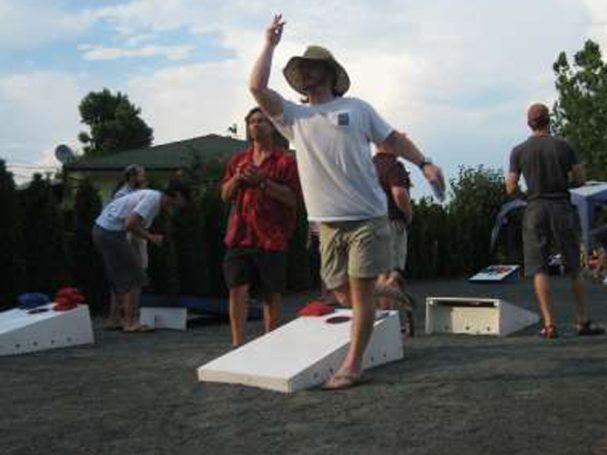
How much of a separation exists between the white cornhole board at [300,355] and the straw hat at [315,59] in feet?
4.93

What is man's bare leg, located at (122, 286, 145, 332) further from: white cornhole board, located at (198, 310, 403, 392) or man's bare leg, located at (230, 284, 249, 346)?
white cornhole board, located at (198, 310, 403, 392)


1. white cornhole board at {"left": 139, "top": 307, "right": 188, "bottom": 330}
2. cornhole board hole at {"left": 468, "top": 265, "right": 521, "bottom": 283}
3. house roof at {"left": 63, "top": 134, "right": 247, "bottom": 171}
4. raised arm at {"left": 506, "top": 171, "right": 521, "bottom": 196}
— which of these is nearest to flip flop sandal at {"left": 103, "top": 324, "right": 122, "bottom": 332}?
white cornhole board at {"left": 139, "top": 307, "right": 188, "bottom": 330}

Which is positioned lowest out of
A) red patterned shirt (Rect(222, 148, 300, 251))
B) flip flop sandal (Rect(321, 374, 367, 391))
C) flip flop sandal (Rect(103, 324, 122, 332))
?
flip flop sandal (Rect(103, 324, 122, 332))

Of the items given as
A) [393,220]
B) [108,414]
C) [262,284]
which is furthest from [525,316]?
[108,414]

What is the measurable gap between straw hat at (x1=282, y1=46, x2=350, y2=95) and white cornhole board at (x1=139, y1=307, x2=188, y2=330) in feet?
14.9

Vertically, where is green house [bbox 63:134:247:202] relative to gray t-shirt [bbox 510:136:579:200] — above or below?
above

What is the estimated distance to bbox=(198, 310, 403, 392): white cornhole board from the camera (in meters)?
5.32

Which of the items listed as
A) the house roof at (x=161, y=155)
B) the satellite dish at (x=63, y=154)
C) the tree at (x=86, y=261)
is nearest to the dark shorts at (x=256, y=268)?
the tree at (x=86, y=261)

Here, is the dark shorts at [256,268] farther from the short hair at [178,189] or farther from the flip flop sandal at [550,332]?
the short hair at [178,189]

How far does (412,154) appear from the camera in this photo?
17.6 feet

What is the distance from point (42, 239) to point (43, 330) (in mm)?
4036

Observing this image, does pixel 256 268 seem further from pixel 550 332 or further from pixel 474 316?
pixel 550 332

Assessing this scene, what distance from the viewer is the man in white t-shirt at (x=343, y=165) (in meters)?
5.34

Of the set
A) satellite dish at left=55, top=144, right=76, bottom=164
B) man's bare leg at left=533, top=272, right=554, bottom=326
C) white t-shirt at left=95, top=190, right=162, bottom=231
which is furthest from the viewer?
satellite dish at left=55, top=144, right=76, bottom=164
